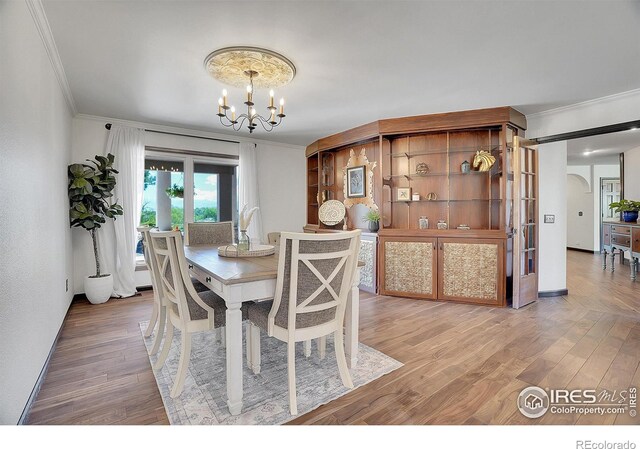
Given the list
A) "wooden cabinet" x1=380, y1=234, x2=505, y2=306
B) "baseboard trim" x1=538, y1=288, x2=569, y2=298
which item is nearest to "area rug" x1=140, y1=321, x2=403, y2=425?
"wooden cabinet" x1=380, y1=234, x2=505, y2=306

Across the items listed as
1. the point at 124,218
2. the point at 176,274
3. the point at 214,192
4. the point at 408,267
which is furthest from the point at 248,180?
the point at 176,274

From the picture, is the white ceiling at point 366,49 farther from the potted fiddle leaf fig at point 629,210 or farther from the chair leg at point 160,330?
the potted fiddle leaf fig at point 629,210

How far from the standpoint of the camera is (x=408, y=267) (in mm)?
4188

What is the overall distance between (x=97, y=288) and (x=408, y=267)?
3.92 metres

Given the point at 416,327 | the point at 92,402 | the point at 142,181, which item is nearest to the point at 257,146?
the point at 142,181

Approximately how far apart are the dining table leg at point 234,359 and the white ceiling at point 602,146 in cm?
572

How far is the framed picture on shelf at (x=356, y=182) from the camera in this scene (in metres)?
4.90

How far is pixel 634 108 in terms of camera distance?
3312 mm

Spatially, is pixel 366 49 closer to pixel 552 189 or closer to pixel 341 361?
pixel 341 361

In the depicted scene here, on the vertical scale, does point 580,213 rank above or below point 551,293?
above

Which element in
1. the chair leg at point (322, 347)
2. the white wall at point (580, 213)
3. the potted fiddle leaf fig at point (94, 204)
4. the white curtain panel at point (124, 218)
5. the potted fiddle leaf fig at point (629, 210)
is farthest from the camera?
the white wall at point (580, 213)

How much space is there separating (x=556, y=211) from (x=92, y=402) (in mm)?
5149

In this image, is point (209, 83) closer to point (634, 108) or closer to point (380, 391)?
point (380, 391)

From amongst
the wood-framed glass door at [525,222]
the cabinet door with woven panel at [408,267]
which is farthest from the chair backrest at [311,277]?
the wood-framed glass door at [525,222]
